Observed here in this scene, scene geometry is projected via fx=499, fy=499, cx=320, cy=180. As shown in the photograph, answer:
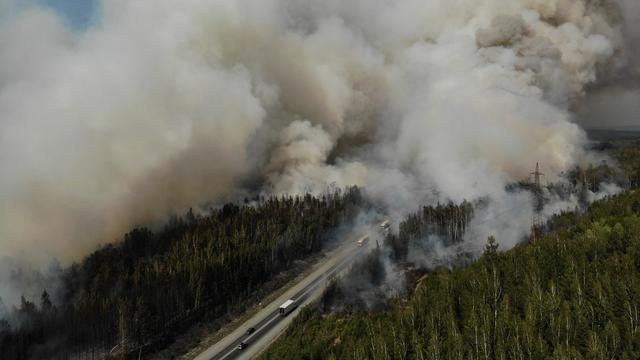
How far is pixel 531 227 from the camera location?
98.6m

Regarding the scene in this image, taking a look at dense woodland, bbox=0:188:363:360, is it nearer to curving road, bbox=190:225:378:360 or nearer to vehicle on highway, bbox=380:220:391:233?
curving road, bbox=190:225:378:360

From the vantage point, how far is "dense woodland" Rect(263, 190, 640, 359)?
50.4 metres

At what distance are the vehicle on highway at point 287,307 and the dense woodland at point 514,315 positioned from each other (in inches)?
166

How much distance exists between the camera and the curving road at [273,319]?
63.4m

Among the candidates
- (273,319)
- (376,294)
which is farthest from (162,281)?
(376,294)

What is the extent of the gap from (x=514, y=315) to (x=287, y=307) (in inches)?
1280

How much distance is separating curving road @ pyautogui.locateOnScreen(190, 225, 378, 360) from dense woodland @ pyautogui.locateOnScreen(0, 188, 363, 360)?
247 inches

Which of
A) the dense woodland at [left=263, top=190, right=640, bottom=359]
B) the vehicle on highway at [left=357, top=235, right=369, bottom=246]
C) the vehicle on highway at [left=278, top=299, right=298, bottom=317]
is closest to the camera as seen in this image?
the dense woodland at [left=263, top=190, right=640, bottom=359]

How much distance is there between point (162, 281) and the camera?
75.6 metres

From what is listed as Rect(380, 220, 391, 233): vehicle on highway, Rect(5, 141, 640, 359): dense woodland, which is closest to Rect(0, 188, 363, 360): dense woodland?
Rect(5, 141, 640, 359): dense woodland

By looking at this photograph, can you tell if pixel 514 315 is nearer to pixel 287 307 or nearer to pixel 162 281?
pixel 287 307

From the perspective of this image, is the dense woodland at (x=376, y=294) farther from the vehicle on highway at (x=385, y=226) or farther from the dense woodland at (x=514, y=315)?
the vehicle on highway at (x=385, y=226)

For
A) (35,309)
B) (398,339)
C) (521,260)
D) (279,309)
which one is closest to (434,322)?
(398,339)

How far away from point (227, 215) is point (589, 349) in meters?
86.2
